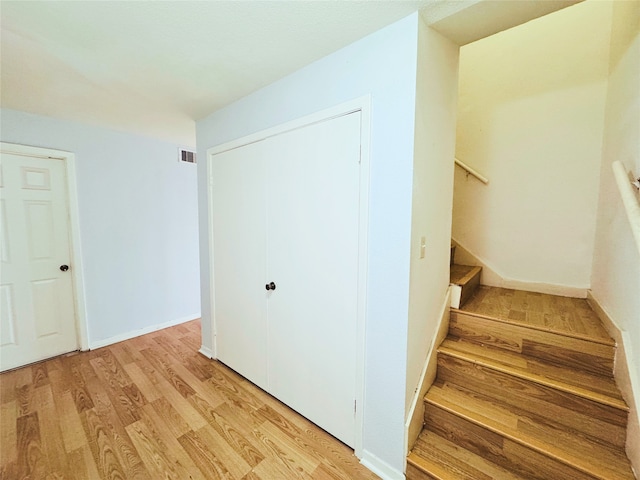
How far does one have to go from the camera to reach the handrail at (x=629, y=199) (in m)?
1.07

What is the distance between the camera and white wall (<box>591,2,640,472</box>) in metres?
1.22

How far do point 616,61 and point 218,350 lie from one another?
12.4 feet

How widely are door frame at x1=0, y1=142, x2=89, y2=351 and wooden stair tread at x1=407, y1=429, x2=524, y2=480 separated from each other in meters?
3.17

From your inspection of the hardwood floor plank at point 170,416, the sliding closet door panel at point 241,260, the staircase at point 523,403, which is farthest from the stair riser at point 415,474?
the hardwood floor plank at point 170,416

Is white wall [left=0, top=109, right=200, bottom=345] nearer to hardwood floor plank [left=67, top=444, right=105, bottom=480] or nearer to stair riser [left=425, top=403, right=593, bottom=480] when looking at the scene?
hardwood floor plank [left=67, top=444, right=105, bottom=480]

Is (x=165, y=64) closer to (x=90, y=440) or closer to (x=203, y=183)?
(x=203, y=183)

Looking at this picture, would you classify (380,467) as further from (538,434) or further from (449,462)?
(538,434)

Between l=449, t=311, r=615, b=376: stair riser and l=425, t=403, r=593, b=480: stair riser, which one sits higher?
l=449, t=311, r=615, b=376: stair riser

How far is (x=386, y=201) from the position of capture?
1308 mm

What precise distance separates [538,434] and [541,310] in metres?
0.88

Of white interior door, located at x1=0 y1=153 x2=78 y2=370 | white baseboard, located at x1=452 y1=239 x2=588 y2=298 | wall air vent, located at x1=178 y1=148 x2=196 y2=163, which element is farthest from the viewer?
wall air vent, located at x1=178 y1=148 x2=196 y2=163

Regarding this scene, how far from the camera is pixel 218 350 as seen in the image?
2475 mm

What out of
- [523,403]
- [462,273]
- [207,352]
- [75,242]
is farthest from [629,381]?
[75,242]

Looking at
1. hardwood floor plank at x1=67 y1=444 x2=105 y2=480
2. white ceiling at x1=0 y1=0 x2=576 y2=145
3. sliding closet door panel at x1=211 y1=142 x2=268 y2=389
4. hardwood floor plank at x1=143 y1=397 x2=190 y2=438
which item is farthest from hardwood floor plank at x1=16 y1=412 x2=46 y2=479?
white ceiling at x1=0 y1=0 x2=576 y2=145
